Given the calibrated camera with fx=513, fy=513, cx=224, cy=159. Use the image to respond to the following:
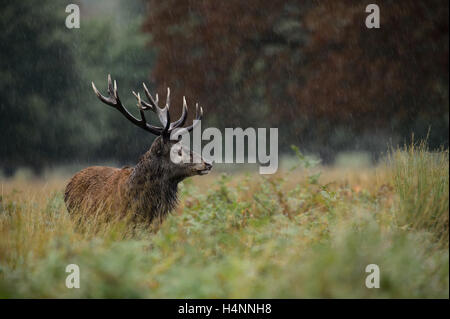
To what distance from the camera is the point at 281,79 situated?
12203 millimetres

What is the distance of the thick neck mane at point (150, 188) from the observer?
577 centimetres

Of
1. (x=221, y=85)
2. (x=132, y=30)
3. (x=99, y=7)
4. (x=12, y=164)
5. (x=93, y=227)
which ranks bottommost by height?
(x=93, y=227)

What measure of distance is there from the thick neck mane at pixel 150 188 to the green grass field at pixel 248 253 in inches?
8.0

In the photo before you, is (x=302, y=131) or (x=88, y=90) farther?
(x=88, y=90)

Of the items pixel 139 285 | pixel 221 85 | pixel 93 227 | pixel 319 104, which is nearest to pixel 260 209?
pixel 93 227

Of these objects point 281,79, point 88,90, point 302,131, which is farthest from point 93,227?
point 88,90

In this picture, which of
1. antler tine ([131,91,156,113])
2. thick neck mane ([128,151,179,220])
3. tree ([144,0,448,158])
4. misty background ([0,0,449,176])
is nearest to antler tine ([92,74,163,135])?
Result: antler tine ([131,91,156,113])

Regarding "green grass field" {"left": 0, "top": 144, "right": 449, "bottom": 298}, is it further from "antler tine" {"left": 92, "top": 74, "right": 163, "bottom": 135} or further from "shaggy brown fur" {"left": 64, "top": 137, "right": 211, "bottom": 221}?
"antler tine" {"left": 92, "top": 74, "right": 163, "bottom": 135}

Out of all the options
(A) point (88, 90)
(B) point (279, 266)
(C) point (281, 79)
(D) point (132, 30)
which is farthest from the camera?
(D) point (132, 30)

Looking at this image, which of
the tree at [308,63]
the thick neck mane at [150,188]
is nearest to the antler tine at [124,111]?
the thick neck mane at [150,188]

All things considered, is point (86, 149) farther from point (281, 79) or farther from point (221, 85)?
point (281, 79)

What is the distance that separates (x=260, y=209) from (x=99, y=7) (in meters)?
15.5

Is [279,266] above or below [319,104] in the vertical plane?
below
